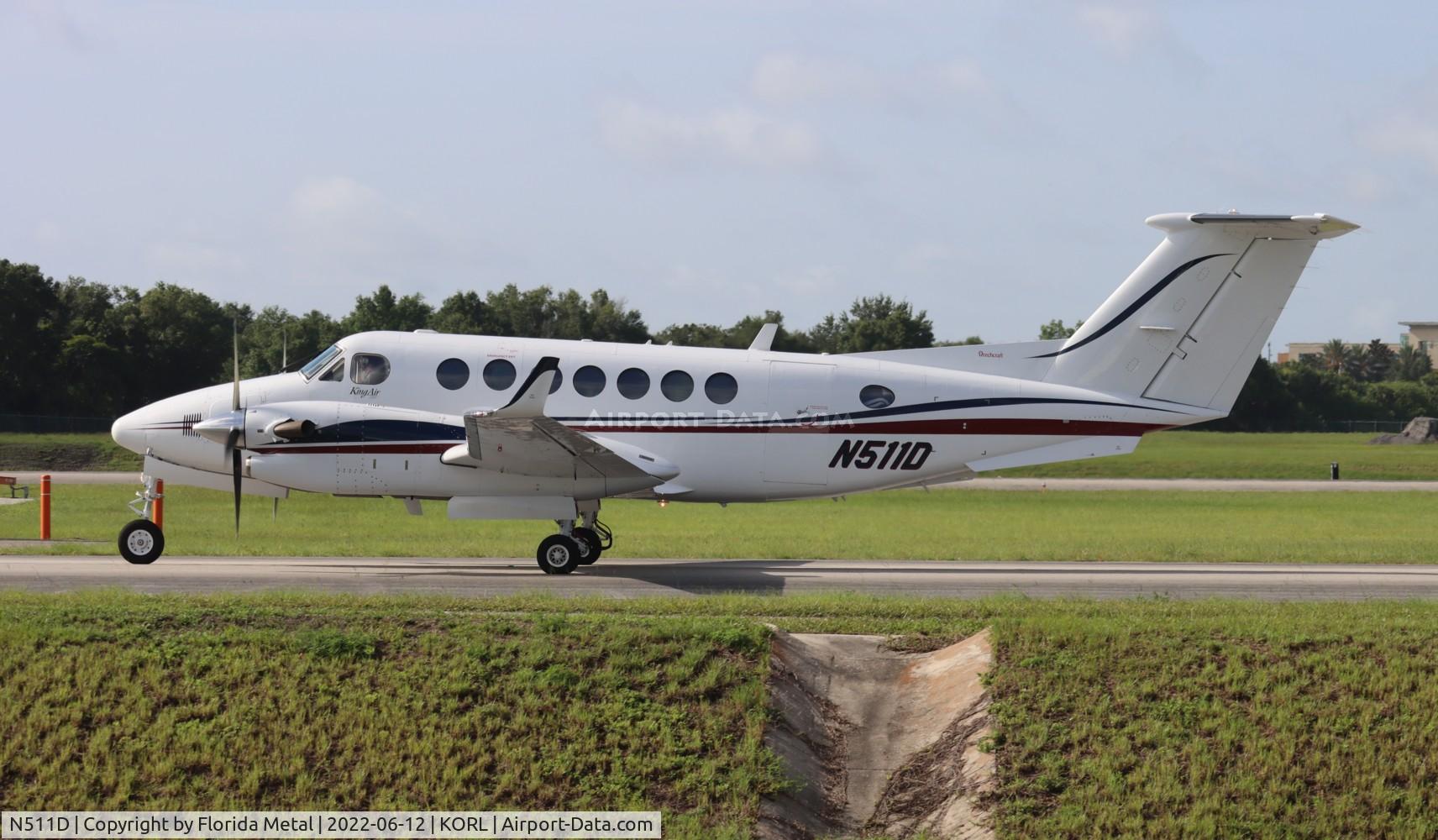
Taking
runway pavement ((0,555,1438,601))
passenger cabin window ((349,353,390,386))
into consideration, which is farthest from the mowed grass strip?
passenger cabin window ((349,353,390,386))

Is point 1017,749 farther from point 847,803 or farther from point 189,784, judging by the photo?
point 189,784

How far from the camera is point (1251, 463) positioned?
6500cm

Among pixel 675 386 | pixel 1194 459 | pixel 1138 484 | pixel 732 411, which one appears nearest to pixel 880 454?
pixel 732 411

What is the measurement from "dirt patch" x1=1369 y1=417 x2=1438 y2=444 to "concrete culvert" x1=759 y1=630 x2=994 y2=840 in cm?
8067

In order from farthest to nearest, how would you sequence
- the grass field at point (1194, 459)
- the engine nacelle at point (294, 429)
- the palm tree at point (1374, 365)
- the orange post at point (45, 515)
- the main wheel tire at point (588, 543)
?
the palm tree at point (1374, 365)
the grass field at point (1194, 459)
the orange post at point (45, 515)
the main wheel tire at point (588, 543)
the engine nacelle at point (294, 429)

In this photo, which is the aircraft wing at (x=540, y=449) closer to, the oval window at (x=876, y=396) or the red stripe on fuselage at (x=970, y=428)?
the red stripe on fuselage at (x=970, y=428)

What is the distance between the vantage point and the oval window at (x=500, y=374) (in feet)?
69.8

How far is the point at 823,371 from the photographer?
21.7 m

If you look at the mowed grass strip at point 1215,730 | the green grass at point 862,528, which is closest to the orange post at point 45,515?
the green grass at point 862,528

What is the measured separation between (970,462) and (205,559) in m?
13.3

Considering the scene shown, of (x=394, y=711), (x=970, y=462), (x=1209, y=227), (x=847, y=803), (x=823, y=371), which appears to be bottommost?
(x=847, y=803)

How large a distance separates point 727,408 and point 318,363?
6.91 metres

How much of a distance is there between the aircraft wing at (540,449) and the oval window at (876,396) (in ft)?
11.2

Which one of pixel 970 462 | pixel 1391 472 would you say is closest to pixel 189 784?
pixel 970 462
